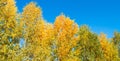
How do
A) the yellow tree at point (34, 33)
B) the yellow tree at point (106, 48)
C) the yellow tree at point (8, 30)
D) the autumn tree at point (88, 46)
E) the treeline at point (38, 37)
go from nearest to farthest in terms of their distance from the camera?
the yellow tree at point (8, 30) → the treeline at point (38, 37) → the yellow tree at point (34, 33) → the autumn tree at point (88, 46) → the yellow tree at point (106, 48)

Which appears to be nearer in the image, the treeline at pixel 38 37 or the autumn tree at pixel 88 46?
the treeline at pixel 38 37

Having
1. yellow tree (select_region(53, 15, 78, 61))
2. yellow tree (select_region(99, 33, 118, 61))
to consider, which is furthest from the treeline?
yellow tree (select_region(99, 33, 118, 61))

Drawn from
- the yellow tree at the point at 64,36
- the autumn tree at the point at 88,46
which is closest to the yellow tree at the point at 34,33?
the yellow tree at the point at 64,36

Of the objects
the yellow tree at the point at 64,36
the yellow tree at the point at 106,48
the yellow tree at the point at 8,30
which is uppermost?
the yellow tree at the point at 106,48

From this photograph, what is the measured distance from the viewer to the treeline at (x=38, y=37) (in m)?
29.3

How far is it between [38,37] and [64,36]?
575cm

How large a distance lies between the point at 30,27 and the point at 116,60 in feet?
76.1

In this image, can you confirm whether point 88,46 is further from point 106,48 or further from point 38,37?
point 38,37

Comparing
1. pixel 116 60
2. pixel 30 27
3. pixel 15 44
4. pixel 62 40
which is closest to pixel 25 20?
pixel 30 27

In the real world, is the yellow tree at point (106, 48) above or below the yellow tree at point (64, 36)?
Answer: above

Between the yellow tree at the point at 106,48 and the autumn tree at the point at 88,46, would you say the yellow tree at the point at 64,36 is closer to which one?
the autumn tree at the point at 88,46

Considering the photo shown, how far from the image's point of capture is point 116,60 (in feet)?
169

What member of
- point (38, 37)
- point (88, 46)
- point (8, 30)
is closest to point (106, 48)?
point (88, 46)

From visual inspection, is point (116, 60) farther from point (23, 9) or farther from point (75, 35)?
point (23, 9)
